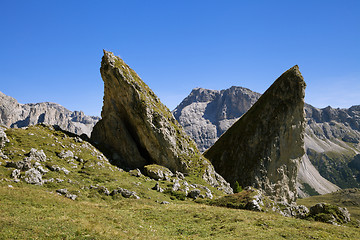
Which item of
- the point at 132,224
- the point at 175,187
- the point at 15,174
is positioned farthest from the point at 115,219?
the point at 175,187

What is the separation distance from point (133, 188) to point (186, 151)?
28730mm

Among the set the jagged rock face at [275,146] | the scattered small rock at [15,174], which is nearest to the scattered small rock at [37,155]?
the scattered small rock at [15,174]

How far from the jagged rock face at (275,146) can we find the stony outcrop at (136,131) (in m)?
17.1

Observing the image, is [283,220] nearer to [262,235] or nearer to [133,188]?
[262,235]

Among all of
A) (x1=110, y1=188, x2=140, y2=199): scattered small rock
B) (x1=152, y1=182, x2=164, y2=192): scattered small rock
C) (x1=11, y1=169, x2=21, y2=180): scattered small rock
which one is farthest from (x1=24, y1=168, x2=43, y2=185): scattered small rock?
(x1=152, y1=182, x2=164, y2=192): scattered small rock

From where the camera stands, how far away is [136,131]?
77.0 meters

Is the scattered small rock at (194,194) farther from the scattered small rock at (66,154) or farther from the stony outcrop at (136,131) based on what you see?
the scattered small rock at (66,154)

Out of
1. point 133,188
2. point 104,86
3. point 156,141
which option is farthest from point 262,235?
point 104,86

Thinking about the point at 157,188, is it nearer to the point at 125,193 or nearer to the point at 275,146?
the point at 125,193

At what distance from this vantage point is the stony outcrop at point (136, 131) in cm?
7275

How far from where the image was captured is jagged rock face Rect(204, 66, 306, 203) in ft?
294

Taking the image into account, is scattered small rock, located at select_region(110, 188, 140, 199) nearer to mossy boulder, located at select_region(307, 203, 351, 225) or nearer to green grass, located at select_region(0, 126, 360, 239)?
green grass, located at select_region(0, 126, 360, 239)

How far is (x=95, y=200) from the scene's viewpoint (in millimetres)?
41562

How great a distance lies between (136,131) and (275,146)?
51.1 m
